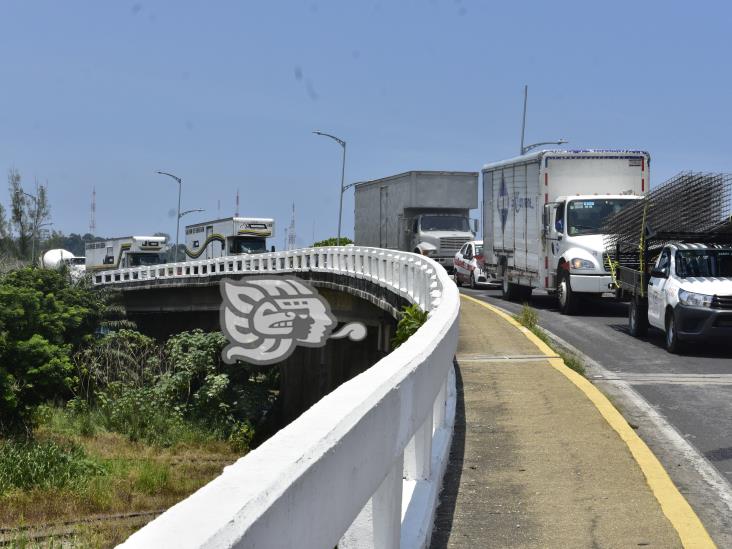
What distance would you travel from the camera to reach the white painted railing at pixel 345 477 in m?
2.19

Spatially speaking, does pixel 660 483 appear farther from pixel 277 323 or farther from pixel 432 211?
pixel 432 211

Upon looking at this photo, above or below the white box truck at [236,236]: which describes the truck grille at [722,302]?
below

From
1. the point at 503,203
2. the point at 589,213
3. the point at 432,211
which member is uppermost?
the point at 432,211

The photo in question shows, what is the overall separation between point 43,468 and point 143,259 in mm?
44679

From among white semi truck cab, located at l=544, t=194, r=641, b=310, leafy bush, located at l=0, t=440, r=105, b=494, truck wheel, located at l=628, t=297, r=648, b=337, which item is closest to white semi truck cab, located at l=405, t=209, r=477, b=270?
white semi truck cab, located at l=544, t=194, r=641, b=310

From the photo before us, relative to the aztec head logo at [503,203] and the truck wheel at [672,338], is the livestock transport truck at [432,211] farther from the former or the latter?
the truck wheel at [672,338]

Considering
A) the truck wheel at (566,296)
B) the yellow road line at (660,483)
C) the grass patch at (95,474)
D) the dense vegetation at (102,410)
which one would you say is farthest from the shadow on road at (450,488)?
the truck wheel at (566,296)

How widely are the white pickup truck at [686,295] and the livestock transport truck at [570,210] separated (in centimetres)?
248

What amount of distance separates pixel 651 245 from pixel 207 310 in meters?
35.1

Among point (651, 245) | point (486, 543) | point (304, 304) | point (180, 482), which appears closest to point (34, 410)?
point (180, 482)

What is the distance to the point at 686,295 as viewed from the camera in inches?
702

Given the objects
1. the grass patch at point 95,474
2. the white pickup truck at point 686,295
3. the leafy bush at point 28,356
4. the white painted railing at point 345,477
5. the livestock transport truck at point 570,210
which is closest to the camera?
the white painted railing at point 345,477

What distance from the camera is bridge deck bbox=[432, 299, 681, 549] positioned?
247 inches

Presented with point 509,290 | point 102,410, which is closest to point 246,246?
point 102,410
